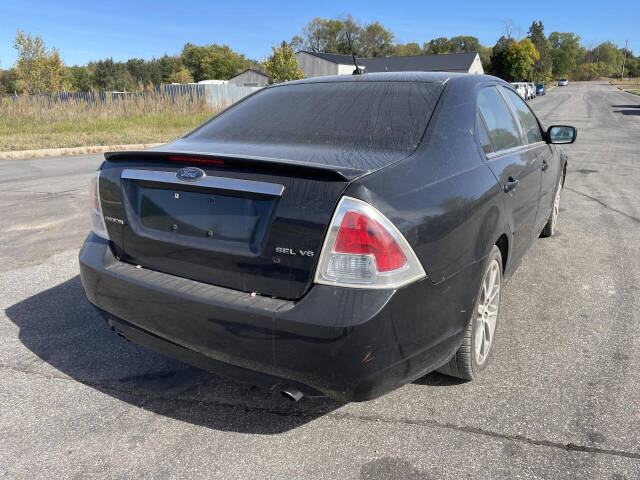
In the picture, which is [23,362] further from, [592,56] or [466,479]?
[592,56]

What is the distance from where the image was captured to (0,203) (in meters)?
7.37

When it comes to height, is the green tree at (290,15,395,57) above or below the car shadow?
above

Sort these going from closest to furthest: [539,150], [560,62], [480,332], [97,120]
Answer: [480,332]
[539,150]
[97,120]
[560,62]

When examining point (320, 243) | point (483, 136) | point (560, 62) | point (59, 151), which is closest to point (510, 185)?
point (483, 136)

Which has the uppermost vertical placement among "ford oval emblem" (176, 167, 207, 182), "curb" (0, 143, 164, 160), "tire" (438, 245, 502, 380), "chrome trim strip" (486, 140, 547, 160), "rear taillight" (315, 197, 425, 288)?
"chrome trim strip" (486, 140, 547, 160)

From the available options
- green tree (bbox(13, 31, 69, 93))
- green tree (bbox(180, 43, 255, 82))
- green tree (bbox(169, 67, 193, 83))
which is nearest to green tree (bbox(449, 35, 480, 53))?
green tree (bbox(180, 43, 255, 82))

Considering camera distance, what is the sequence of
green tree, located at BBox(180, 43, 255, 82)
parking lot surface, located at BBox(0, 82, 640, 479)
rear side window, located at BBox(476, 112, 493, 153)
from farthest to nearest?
green tree, located at BBox(180, 43, 255, 82) → rear side window, located at BBox(476, 112, 493, 153) → parking lot surface, located at BBox(0, 82, 640, 479)

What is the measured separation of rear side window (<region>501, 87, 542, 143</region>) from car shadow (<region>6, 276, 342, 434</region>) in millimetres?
2568

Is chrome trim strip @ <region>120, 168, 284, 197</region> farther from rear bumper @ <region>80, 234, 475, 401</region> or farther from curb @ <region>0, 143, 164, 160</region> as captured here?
curb @ <region>0, 143, 164, 160</region>

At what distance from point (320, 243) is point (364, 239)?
17 cm

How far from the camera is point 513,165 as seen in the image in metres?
3.16

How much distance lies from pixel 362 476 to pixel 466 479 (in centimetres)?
42

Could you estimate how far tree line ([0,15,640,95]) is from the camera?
36938 millimetres

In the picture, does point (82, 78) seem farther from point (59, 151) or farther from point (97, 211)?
point (97, 211)
